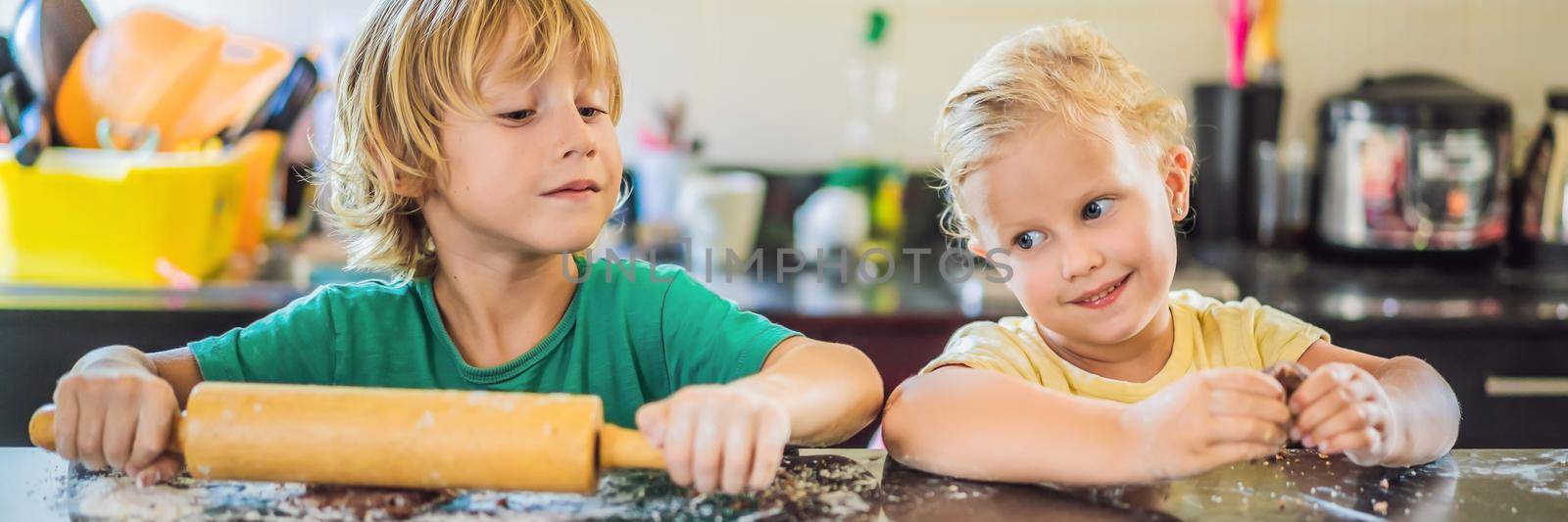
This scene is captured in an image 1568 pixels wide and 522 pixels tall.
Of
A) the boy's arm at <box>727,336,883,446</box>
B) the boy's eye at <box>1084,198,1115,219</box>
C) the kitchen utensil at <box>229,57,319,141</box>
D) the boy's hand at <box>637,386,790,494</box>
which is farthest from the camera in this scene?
the kitchen utensil at <box>229,57,319,141</box>

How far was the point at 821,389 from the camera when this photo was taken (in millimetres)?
834

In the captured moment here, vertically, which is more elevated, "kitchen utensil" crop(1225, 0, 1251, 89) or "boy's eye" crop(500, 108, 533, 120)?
"boy's eye" crop(500, 108, 533, 120)

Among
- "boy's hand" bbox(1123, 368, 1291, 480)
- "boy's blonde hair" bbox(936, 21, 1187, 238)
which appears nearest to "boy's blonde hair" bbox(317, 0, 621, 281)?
"boy's blonde hair" bbox(936, 21, 1187, 238)

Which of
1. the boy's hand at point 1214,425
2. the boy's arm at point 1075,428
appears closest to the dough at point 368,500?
the boy's arm at point 1075,428

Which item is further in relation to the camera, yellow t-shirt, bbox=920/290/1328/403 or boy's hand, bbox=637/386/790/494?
yellow t-shirt, bbox=920/290/1328/403

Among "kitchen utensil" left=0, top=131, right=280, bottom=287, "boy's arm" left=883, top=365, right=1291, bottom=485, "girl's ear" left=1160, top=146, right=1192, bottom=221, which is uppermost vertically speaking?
"girl's ear" left=1160, top=146, right=1192, bottom=221

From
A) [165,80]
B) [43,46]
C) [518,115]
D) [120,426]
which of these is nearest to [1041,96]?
[518,115]

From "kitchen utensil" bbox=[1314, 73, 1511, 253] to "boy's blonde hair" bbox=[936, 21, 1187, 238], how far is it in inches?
44.7

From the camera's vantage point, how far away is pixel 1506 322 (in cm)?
170

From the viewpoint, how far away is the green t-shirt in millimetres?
1007

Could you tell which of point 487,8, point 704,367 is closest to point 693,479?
point 704,367

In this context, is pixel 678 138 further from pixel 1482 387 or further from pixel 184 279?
pixel 1482 387

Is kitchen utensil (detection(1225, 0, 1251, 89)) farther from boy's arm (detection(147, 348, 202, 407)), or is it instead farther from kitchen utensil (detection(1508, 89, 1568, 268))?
boy's arm (detection(147, 348, 202, 407))

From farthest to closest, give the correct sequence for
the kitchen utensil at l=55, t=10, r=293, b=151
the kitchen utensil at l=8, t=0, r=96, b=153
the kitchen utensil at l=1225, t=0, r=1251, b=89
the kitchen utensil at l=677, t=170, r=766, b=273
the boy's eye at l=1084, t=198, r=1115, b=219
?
the kitchen utensil at l=1225, t=0, r=1251, b=89 → the kitchen utensil at l=677, t=170, r=766, b=273 → the kitchen utensil at l=55, t=10, r=293, b=151 → the kitchen utensil at l=8, t=0, r=96, b=153 → the boy's eye at l=1084, t=198, r=1115, b=219
